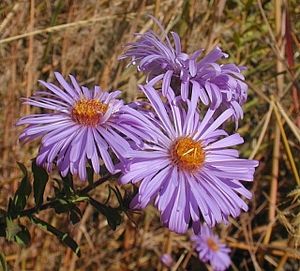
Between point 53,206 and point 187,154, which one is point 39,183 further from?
point 187,154

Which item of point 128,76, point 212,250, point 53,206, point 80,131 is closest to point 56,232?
point 53,206

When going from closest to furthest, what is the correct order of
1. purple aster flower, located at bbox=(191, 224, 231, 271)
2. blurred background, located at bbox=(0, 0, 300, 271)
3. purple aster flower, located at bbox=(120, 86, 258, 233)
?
purple aster flower, located at bbox=(120, 86, 258, 233)
blurred background, located at bbox=(0, 0, 300, 271)
purple aster flower, located at bbox=(191, 224, 231, 271)

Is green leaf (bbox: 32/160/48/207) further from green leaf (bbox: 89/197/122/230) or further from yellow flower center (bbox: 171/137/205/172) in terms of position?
yellow flower center (bbox: 171/137/205/172)

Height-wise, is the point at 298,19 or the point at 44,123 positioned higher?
the point at 298,19

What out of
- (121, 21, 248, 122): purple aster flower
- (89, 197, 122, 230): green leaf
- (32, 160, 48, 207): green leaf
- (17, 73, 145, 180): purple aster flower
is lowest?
(89, 197, 122, 230): green leaf

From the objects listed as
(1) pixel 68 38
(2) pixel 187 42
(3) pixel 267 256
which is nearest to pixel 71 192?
(2) pixel 187 42

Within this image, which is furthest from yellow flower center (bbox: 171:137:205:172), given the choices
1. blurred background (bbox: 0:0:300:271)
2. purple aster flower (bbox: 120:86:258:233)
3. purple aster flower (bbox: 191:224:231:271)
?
purple aster flower (bbox: 191:224:231:271)

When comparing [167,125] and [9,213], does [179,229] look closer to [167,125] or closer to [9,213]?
[167,125]

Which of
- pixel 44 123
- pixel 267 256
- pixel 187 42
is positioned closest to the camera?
pixel 44 123
